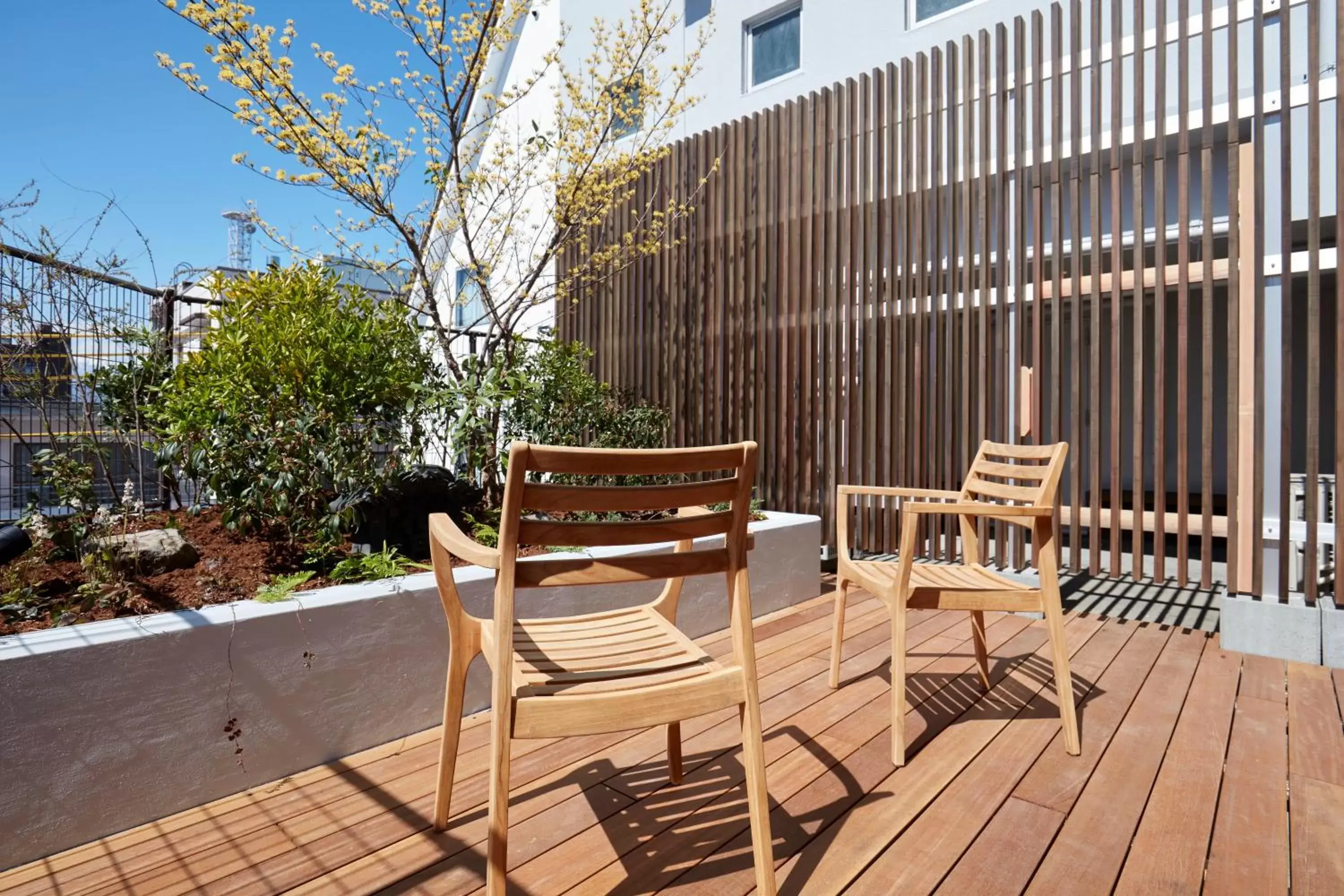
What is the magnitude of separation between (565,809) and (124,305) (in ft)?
10.5

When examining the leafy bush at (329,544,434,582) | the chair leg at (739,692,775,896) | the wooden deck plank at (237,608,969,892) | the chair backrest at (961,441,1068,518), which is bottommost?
the wooden deck plank at (237,608,969,892)

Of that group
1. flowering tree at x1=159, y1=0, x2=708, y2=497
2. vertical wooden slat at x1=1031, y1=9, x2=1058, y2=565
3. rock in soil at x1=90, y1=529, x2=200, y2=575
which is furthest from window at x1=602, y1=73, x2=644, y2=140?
rock in soil at x1=90, y1=529, x2=200, y2=575

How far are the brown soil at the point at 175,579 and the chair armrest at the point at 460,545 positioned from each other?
765mm

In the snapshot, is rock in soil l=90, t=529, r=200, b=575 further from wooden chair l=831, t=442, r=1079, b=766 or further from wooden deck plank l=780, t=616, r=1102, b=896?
wooden chair l=831, t=442, r=1079, b=766

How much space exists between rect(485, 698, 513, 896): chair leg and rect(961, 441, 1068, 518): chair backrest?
1.59 metres

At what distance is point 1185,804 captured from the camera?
5.43 ft

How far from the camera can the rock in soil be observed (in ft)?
6.47

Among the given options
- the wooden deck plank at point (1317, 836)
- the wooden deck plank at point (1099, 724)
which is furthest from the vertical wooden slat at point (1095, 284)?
the wooden deck plank at point (1317, 836)

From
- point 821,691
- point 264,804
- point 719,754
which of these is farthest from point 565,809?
point 821,691

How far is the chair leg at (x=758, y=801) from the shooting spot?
1221 mm

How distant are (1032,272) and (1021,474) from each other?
163 centimetres

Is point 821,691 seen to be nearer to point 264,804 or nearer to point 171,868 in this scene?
point 264,804

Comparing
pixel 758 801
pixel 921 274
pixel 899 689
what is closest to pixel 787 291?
pixel 921 274

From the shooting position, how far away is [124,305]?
3.25 meters
